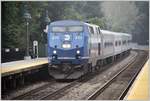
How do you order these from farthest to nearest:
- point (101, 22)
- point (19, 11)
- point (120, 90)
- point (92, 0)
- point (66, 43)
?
1. point (92, 0)
2. point (101, 22)
3. point (19, 11)
4. point (66, 43)
5. point (120, 90)

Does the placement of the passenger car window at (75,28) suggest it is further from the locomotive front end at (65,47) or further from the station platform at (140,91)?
the station platform at (140,91)

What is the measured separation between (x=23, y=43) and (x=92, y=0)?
1018 inches

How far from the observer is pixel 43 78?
76.1 feet

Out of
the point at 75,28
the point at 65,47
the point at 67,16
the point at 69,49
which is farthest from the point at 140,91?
the point at 67,16

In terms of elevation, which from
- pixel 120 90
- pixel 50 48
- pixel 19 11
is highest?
pixel 19 11

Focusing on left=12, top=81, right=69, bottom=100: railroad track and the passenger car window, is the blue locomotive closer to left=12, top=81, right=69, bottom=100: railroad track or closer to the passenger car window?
the passenger car window

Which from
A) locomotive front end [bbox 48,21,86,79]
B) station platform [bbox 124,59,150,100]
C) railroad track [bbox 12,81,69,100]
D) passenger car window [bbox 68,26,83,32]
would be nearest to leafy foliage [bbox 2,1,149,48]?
locomotive front end [bbox 48,21,86,79]

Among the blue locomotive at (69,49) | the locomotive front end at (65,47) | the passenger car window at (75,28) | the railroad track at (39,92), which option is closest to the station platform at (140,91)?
the railroad track at (39,92)

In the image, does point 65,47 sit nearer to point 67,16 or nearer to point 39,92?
point 39,92

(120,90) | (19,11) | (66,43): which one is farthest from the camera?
(19,11)

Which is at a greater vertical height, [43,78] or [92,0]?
[92,0]

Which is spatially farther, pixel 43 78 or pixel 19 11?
pixel 19 11

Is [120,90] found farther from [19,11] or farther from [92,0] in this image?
[92,0]

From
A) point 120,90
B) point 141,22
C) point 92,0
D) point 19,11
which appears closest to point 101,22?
point 19,11
